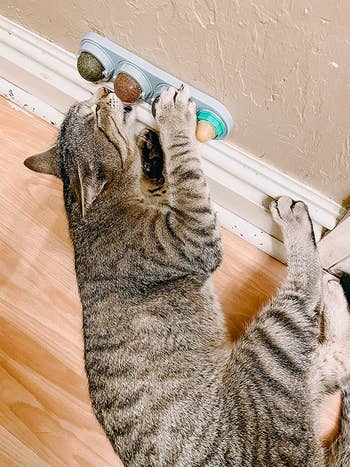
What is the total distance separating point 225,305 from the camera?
54.2 inches

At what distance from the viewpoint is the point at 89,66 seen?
1176 millimetres

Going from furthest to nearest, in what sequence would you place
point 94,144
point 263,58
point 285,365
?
point 94,144 < point 285,365 < point 263,58

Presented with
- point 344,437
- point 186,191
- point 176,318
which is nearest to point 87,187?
point 186,191

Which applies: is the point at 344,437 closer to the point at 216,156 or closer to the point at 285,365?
the point at 285,365

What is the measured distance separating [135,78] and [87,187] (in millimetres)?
288

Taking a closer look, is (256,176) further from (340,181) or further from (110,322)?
(110,322)

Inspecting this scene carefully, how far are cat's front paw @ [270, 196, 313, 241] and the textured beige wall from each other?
78 mm

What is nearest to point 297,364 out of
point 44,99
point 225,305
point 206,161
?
point 225,305

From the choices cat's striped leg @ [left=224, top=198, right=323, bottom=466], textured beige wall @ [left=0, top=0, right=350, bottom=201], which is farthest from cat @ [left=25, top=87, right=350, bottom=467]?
textured beige wall @ [left=0, top=0, right=350, bottom=201]

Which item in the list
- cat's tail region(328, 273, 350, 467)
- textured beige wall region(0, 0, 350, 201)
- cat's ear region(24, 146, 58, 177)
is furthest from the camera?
cat's ear region(24, 146, 58, 177)

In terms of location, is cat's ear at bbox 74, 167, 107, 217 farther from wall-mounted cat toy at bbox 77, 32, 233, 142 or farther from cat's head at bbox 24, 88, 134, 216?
wall-mounted cat toy at bbox 77, 32, 233, 142

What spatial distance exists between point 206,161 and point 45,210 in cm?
58

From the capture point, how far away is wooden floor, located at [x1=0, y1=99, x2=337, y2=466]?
1330 mm

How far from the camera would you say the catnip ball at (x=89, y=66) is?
1.17 meters
